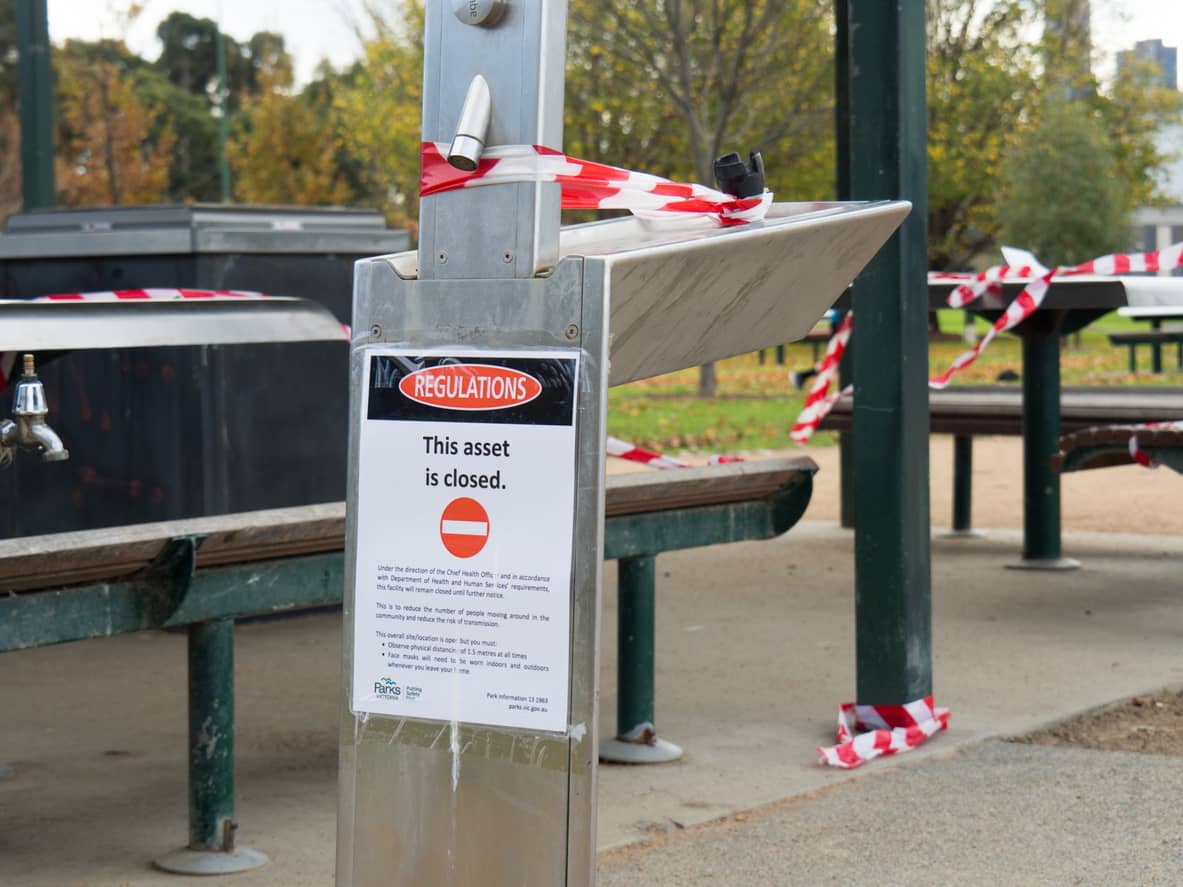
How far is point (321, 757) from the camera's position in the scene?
189 inches

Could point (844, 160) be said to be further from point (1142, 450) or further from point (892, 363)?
point (892, 363)

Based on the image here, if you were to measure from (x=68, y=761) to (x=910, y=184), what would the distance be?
8.91ft

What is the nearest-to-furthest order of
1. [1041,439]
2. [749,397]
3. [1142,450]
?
[1142,450] → [1041,439] → [749,397]

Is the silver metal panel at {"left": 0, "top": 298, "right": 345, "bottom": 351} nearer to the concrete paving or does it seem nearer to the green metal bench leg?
the concrete paving

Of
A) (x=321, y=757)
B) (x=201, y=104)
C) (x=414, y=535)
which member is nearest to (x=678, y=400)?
(x=321, y=757)

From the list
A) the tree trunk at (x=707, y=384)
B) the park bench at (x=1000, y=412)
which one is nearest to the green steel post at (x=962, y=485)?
the park bench at (x=1000, y=412)

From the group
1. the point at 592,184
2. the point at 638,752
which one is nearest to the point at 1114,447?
the point at 638,752

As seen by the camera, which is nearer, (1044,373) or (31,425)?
(31,425)

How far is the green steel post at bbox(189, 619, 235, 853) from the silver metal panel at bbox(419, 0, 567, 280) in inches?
59.7

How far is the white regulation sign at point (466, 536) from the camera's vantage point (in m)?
2.46

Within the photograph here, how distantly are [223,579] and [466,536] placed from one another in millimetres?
1342

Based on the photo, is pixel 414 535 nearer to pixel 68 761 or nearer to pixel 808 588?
pixel 68 761

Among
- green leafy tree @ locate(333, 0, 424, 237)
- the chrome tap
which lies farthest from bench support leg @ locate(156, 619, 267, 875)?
green leafy tree @ locate(333, 0, 424, 237)

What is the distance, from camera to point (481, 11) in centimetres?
250
